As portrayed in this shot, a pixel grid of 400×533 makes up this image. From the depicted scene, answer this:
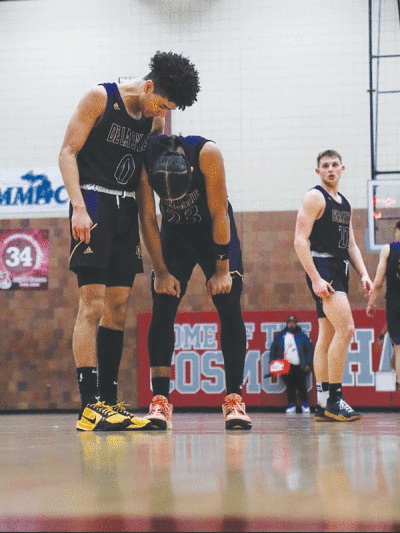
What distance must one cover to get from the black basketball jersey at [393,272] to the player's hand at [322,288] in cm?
148

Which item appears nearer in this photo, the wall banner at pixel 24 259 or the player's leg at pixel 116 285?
the player's leg at pixel 116 285

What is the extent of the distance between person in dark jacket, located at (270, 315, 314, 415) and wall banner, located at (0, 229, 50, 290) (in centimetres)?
342

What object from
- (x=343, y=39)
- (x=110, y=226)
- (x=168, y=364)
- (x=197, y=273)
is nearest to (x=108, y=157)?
(x=110, y=226)

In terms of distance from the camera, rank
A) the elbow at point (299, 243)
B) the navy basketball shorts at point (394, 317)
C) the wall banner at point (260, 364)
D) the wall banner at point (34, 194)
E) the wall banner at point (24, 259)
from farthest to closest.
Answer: the wall banner at point (34, 194) < the wall banner at point (24, 259) < the wall banner at point (260, 364) < the navy basketball shorts at point (394, 317) < the elbow at point (299, 243)

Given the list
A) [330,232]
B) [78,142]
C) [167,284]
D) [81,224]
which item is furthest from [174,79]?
[330,232]

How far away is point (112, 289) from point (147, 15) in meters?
7.89

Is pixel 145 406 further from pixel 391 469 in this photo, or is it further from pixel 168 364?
pixel 391 469

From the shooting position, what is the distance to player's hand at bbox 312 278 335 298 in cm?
434

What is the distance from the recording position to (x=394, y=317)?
559 centimetres

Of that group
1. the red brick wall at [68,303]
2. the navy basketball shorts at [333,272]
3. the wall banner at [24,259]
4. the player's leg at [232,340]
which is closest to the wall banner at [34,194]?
the red brick wall at [68,303]

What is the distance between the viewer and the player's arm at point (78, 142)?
311cm

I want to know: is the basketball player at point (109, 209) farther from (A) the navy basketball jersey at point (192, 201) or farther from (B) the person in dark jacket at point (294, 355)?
(B) the person in dark jacket at point (294, 355)

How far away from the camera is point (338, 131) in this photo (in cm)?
980

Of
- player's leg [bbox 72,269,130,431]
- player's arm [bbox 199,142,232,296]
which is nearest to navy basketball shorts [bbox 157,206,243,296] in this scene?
player's arm [bbox 199,142,232,296]
